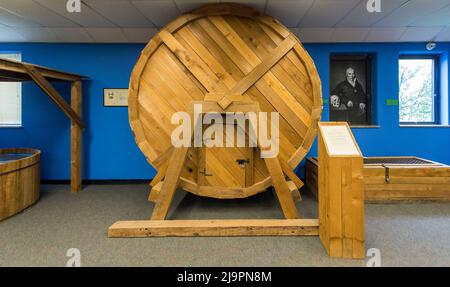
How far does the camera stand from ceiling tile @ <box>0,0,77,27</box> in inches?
116

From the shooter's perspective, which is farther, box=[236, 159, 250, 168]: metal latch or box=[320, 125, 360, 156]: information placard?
box=[236, 159, 250, 168]: metal latch

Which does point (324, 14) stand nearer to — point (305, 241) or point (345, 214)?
point (345, 214)

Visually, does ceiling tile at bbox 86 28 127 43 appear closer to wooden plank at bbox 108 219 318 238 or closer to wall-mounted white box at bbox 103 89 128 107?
wall-mounted white box at bbox 103 89 128 107

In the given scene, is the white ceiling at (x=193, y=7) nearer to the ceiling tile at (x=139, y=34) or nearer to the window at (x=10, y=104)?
the ceiling tile at (x=139, y=34)

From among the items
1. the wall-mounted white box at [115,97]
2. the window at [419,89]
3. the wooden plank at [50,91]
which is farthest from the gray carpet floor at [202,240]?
the window at [419,89]

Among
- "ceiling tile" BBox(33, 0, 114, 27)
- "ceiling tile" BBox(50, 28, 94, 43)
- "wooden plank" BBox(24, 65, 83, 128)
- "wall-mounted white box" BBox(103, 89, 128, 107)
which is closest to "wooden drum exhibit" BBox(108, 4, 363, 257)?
"ceiling tile" BBox(33, 0, 114, 27)

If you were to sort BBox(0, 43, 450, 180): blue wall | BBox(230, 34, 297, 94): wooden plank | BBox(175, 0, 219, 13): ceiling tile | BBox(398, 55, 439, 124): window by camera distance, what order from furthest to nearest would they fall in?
1. BBox(398, 55, 439, 124): window
2. BBox(0, 43, 450, 180): blue wall
3. BBox(175, 0, 219, 13): ceiling tile
4. BBox(230, 34, 297, 94): wooden plank

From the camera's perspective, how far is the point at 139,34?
3.75 metres

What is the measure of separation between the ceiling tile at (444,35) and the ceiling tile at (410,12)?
2.25 feet

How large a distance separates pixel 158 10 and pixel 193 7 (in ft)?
1.57

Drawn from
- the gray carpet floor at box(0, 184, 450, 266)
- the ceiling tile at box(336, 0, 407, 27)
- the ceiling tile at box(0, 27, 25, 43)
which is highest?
the ceiling tile at box(336, 0, 407, 27)

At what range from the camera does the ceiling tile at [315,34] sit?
12.1 ft

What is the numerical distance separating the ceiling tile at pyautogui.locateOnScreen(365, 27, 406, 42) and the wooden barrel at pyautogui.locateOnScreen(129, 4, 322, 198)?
1.92m

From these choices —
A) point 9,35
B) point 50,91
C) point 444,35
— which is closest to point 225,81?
point 50,91
